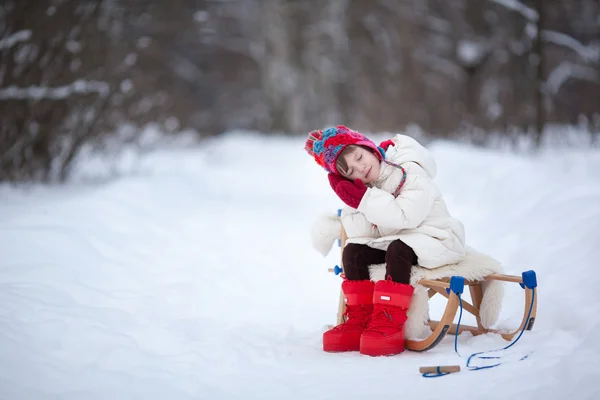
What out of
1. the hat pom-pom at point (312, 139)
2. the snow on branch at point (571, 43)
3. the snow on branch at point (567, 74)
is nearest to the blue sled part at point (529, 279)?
the hat pom-pom at point (312, 139)

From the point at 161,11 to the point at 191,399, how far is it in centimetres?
1231

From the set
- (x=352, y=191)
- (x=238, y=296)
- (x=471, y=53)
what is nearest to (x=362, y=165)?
(x=352, y=191)

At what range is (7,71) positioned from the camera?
6.73m

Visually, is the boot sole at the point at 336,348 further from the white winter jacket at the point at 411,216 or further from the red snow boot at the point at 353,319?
the white winter jacket at the point at 411,216

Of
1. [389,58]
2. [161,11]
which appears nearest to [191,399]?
[161,11]

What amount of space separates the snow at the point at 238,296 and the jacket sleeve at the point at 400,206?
0.65m

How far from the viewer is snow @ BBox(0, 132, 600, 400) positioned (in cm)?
239

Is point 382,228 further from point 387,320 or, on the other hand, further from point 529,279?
point 529,279

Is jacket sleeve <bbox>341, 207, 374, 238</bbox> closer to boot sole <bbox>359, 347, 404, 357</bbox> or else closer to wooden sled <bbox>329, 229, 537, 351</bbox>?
wooden sled <bbox>329, 229, 537, 351</bbox>

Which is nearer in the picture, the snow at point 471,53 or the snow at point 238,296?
the snow at point 238,296

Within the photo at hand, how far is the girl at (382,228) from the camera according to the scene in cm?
286

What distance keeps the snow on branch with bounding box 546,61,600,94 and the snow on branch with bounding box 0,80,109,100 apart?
870 centimetres

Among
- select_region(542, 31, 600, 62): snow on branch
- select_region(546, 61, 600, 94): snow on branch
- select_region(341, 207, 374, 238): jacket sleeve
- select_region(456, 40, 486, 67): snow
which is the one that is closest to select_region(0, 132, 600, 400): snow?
select_region(341, 207, 374, 238): jacket sleeve

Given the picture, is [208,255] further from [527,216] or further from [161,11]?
[161,11]
